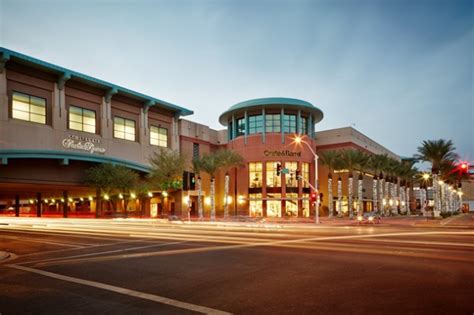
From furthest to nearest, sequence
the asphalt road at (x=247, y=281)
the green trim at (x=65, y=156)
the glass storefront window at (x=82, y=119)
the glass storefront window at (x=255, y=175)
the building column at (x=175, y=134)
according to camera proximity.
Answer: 1. the glass storefront window at (x=255, y=175)
2. the building column at (x=175, y=134)
3. the glass storefront window at (x=82, y=119)
4. the green trim at (x=65, y=156)
5. the asphalt road at (x=247, y=281)

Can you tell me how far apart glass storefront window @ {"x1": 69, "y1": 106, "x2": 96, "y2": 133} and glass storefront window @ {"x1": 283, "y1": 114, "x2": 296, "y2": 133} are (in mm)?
30523

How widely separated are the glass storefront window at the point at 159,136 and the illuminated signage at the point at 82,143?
1017 centimetres

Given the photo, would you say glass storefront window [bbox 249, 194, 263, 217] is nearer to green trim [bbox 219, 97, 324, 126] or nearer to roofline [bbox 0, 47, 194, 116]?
green trim [bbox 219, 97, 324, 126]

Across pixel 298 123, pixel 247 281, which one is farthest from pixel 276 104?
pixel 247 281

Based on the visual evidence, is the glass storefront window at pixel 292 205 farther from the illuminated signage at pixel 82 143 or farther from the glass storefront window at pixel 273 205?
the illuminated signage at pixel 82 143

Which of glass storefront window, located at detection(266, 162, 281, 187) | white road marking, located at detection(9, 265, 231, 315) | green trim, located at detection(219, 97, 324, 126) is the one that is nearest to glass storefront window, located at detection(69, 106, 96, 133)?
green trim, located at detection(219, 97, 324, 126)

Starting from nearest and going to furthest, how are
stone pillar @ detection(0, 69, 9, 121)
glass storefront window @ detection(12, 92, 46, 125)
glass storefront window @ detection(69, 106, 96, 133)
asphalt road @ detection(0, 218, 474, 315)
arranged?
asphalt road @ detection(0, 218, 474, 315) < stone pillar @ detection(0, 69, 9, 121) < glass storefront window @ detection(12, 92, 46, 125) < glass storefront window @ detection(69, 106, 96, 133)

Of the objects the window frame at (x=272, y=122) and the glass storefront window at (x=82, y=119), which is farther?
the window frame at (x=272, y=122)

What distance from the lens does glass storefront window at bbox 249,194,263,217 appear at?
6047 cm

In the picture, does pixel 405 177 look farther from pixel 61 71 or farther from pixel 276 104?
pixel 61 71

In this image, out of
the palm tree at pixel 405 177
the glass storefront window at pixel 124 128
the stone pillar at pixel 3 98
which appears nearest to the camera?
the stone pillar at pixel 3 98

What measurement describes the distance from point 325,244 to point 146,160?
4181 cm

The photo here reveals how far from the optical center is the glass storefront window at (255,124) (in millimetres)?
63062

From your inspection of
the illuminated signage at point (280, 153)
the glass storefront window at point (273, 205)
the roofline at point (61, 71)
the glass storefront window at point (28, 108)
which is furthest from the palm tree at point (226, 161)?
the glass storefront window at point (28, 108)
